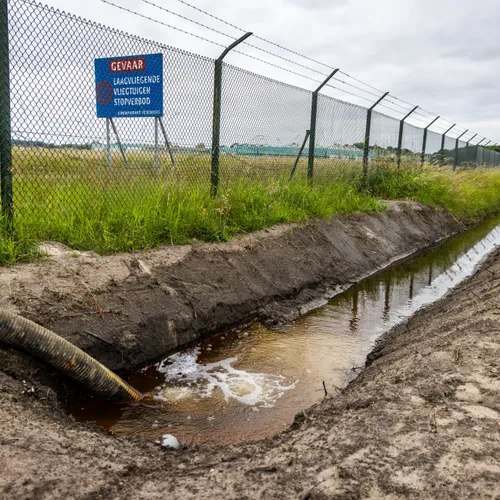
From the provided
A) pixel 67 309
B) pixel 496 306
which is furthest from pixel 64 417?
pixel 496 306

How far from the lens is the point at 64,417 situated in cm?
309

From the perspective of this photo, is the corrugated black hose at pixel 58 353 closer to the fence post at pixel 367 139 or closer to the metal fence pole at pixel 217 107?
the metal fence pole at pixel 217 107

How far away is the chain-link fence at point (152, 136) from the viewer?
14.8 feet

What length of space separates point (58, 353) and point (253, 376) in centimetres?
157

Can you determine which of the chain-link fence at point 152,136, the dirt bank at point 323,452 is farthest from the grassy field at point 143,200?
the dirt bank at point 323,452

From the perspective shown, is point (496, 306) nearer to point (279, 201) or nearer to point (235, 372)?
point (235, 372)

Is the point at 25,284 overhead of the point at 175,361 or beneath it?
overhead

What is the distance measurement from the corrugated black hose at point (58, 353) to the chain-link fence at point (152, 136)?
1.48 m

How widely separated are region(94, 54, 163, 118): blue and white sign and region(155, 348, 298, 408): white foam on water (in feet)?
8.29

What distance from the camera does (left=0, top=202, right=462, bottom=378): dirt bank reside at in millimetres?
3981

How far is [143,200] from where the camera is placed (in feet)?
18.7

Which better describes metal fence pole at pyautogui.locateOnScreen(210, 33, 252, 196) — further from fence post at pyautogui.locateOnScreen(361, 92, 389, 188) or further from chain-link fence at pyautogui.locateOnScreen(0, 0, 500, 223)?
fence post at pyautogui.locateOnScreen(361, 92, 389, 188)

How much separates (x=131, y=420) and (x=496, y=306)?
2.99 m

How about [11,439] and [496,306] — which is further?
[496,306]
